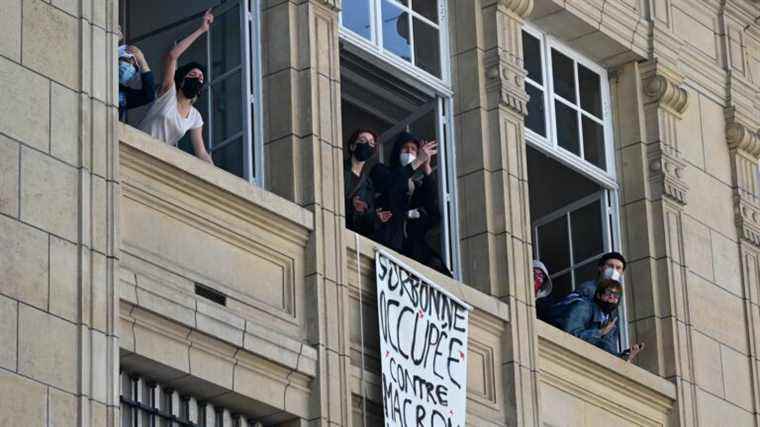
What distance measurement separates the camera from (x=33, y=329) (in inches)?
797

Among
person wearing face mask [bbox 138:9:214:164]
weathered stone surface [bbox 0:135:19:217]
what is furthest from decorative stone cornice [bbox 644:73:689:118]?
weathered stone surface [bbox 0:135:19:217]

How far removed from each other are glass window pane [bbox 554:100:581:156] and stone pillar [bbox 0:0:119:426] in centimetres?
782

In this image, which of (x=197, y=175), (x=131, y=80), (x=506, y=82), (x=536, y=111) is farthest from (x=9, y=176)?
(x=536, y=111)

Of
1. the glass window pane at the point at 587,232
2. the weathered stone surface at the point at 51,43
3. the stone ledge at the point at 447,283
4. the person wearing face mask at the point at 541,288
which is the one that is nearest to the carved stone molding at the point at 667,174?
the glass window pane at the point at 587,232

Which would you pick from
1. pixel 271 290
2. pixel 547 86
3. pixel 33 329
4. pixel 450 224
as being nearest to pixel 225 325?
pixel 271 290

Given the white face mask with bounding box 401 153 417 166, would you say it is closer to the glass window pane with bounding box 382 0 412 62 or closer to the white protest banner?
the glass window pane with bounding box 382 0 412 62

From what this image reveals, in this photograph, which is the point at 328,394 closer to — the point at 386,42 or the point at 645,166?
the point at 386,42

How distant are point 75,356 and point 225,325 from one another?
7.15 feet

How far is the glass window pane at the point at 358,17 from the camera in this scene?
2628cm

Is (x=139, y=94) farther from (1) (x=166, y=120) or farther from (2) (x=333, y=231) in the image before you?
(2) (x=333, y=231)

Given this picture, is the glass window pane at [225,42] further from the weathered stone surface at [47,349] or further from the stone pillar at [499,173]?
the weathered stone surface at [47,349]

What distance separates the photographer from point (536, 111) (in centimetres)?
2823

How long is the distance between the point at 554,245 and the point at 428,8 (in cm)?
372

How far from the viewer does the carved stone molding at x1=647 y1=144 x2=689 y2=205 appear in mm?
28781
